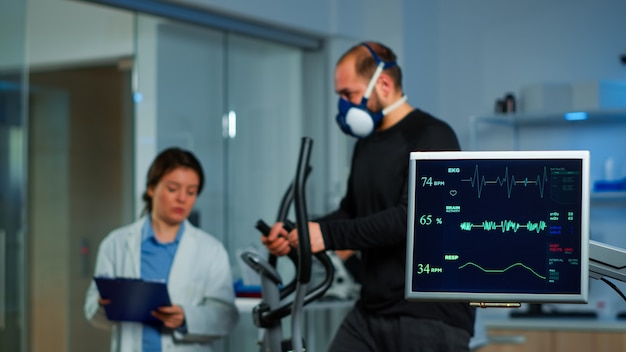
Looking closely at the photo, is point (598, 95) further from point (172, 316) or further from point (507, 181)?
point (507, 181)

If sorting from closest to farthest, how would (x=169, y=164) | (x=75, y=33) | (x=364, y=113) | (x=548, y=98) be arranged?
(x=364, y=113) < (x=169, y=164) < (x=75, y=33) < (x=548, y=98)

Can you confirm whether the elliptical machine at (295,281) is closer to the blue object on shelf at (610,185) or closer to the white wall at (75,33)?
the white wall at (75,33)

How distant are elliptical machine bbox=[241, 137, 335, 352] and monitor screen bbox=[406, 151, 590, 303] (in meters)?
Result: 0.59

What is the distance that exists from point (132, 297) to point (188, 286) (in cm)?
32

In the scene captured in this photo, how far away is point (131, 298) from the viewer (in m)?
3.16

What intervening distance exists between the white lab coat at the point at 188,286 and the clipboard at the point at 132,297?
0.09m

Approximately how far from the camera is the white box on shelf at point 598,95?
5.22 meters

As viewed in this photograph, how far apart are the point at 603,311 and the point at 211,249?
2712 mm

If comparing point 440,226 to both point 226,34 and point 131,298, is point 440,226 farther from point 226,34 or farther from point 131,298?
point 226,34

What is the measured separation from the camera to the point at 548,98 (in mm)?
5418

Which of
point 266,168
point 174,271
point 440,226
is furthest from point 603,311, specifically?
point 440,226

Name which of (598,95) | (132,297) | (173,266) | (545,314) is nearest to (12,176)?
(173,266)

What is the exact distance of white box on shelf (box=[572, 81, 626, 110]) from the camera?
522 cm

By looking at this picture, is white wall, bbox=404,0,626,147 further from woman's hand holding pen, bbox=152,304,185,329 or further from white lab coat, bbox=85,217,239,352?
woman's hand holding pen, bbox=152,304,185,329
